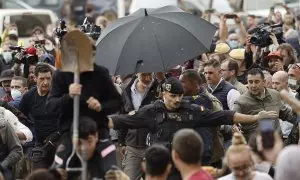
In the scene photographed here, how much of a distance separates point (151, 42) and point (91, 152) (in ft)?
12.7

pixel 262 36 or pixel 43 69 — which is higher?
pixel 262 36

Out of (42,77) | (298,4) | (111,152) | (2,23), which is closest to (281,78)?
(42,77)

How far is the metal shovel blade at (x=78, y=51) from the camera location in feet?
38.5

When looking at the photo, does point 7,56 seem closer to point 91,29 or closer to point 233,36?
point 91,29

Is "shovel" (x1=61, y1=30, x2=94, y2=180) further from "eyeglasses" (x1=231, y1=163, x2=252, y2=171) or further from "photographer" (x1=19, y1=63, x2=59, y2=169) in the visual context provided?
"photographer" (x1=19, y1=63, x2=59, y2=169)

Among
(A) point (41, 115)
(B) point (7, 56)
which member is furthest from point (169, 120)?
(B) point (7, 56)

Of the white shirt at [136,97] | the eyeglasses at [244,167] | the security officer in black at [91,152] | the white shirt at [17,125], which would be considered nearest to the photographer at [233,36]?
the white shirt at [136,97]

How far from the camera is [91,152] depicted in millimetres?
11844

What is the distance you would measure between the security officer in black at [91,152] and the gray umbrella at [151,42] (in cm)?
326

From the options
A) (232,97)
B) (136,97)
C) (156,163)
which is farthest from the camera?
(232,97)

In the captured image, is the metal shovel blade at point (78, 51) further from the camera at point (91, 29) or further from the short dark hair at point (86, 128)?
the camera at point (91, 29)

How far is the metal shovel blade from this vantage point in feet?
38.5

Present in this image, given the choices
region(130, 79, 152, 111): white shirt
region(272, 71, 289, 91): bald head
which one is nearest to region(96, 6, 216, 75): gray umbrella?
region(130, 79, 152, 111): white shirt

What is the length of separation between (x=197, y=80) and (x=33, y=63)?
14.0 ft
